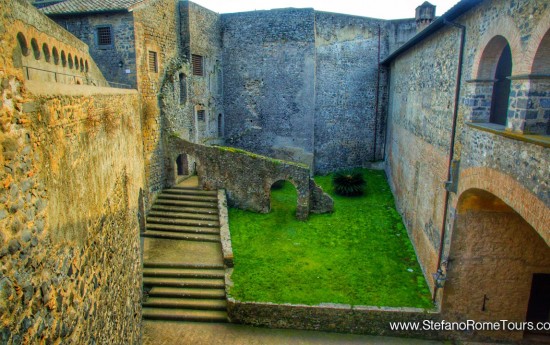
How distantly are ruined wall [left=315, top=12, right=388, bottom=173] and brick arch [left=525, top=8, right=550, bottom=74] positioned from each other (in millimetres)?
15820

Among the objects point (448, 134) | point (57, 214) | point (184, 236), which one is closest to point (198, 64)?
point (184, 236)

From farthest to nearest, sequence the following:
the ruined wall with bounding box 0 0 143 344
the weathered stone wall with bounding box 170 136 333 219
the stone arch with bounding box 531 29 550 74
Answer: the weathered stone wall with bounding box 170 136 333 219 → the stone arch with bounding box 531 29 550 74 → the ruined wall with bounding box 0 0 143 344

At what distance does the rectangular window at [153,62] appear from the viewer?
50.6ft

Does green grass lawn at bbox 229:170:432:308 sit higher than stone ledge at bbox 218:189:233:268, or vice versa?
stone ledge at bbox 218:189:233:268

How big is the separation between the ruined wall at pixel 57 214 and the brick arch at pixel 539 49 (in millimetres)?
6494

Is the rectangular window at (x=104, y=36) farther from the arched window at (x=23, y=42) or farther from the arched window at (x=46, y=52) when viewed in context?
the arched window at (x=23, y=42)

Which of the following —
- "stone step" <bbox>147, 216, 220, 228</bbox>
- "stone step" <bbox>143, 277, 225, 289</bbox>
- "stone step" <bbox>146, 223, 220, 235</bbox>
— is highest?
"stone step" <bbox>147, 216, 220, 228</bbox>

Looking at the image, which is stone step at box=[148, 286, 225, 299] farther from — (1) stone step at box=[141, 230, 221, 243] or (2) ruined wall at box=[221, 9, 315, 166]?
(2) ruined wall at box=[221, 9, 315, 166]

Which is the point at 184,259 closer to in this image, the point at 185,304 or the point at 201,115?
the point at 185,304

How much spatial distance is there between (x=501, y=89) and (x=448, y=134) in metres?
1.76

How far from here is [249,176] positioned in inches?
648

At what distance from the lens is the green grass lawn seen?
1089cm

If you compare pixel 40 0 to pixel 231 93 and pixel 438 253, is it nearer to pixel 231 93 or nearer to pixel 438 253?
pixel 231 93

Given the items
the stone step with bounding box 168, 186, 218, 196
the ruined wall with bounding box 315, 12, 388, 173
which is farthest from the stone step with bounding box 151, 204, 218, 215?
the ruined wall with bounding box 315, 12, 388, 173
